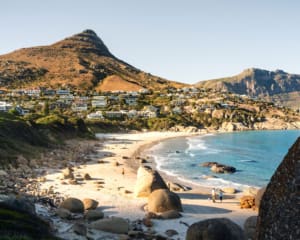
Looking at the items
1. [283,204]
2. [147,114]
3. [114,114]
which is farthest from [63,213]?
[147,114]

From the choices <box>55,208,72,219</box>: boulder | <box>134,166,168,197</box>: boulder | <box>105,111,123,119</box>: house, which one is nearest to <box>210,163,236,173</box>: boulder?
<box>134,166,168,197</box>: boulder

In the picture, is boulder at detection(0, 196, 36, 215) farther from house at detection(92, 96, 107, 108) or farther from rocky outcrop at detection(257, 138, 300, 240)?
house at detection(92, 96, 107, 108)

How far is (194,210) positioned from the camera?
2638 cm

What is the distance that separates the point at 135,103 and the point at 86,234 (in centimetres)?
15799

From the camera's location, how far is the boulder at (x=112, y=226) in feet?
63.9

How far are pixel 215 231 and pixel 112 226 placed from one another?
5618 millimetres

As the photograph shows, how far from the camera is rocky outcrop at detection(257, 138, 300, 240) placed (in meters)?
5.98

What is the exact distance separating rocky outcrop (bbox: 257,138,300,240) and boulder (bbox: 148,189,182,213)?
1794 centimetres

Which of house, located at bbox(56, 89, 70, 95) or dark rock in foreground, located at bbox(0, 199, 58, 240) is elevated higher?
house, located at bbox(56, 89, 70, 95)

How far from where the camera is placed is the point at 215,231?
16797mm

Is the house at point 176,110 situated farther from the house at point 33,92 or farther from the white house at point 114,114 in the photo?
the house at point 33,92

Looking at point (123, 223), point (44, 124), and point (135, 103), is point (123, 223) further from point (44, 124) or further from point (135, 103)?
point (135, 103)

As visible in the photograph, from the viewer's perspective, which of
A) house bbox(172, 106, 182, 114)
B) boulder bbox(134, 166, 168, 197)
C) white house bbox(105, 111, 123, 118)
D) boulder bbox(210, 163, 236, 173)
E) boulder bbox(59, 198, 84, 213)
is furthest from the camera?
house bbox(172, 106, 182, 114)

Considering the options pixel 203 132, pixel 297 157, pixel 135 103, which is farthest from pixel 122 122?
pixel 297 157
